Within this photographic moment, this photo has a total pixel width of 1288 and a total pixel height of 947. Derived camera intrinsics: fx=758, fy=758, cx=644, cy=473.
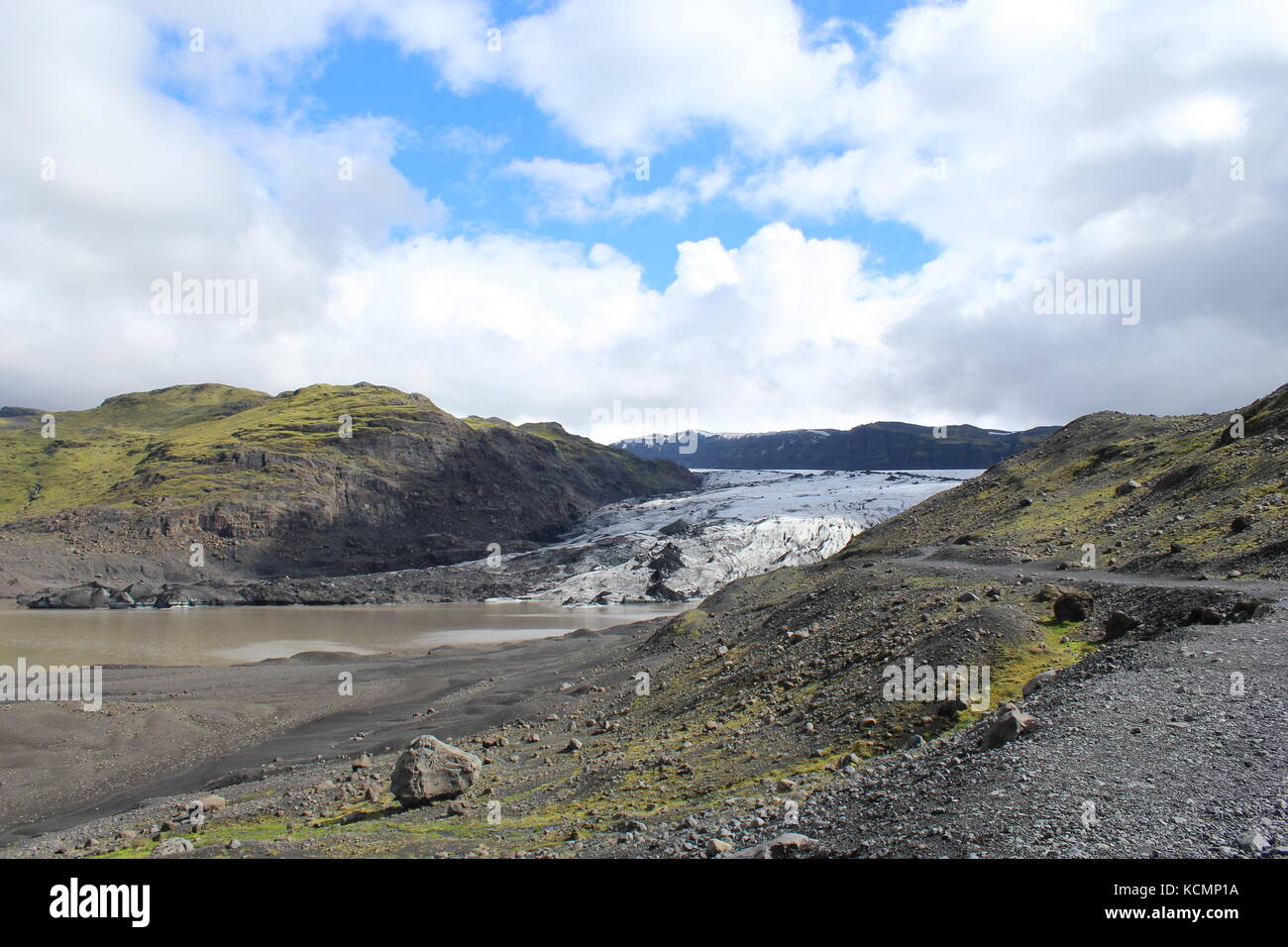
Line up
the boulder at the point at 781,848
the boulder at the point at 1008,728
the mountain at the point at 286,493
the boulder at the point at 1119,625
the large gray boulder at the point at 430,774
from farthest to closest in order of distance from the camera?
1. the mountain at the point at 286,493
2. the boulder at the point at 1119,625
3. the large gray boulder at the point at 430,774
4. the boulder at the point at 1008,728
5. the boulder at the point at 781,848

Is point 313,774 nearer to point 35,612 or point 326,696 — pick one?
point 326,696

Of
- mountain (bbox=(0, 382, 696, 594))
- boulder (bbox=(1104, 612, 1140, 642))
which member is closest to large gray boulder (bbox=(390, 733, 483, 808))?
boulder (bbox=(1104, 612, 1140, 642))

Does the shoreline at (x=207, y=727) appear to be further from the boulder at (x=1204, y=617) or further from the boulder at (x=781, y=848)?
the boulder at (x=1204, y=617)

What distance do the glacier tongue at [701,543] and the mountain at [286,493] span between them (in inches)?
651

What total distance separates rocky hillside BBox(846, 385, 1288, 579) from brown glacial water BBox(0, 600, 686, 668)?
34632 millimetres

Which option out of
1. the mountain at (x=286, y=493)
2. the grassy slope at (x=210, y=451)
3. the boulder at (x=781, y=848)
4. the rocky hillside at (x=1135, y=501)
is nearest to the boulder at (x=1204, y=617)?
the rocky hillside at (x=1135, y=501)

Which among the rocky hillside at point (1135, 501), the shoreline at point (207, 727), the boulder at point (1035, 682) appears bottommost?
the shoreline at point (207, 727)

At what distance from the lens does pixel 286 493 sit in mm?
121062

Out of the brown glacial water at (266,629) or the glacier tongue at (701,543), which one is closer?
the brown glacial water at (266,629)

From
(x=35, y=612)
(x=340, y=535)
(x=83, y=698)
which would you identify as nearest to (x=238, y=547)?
(x=340, y=535)

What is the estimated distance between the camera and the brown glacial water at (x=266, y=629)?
5162 centimetres

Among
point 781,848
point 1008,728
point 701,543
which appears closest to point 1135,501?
point 1008,728

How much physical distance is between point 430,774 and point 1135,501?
98.2 ft

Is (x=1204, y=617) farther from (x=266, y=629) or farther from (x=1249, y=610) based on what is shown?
(x=266, y=629)
